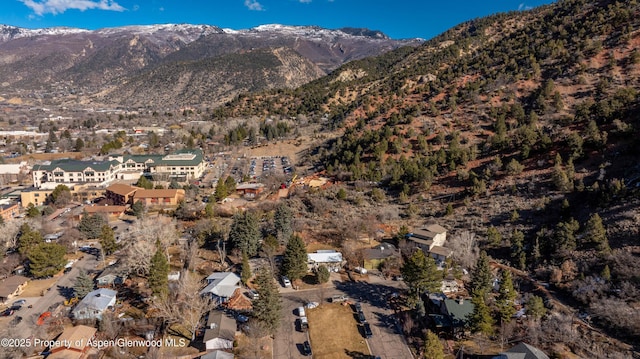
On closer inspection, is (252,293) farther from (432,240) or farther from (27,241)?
(27,241)

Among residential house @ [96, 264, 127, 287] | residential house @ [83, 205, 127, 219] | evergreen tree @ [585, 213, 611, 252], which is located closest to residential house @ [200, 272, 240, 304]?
residential house @ [96, 264, 127, 287]

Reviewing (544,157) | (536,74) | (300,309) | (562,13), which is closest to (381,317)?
(300,309)

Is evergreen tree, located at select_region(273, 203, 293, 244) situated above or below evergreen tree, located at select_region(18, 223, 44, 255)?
above

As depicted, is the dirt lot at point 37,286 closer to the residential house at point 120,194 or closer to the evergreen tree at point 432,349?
the residential house at point 120,194

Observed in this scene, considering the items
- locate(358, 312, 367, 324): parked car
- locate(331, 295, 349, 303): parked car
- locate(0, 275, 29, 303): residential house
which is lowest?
locate(0, 275, 29, 303): residential house

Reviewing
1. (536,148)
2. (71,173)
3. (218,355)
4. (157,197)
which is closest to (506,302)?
(218,355)

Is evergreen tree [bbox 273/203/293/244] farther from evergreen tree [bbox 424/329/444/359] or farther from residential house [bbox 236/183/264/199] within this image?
evergreen tree [bbox 424/329/444/359]

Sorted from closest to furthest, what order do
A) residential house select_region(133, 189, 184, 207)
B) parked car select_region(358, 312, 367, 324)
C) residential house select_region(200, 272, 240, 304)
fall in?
parked car select_region(358, 312, 367, 324) → residential house select_region(200, 272, 240, 304) → residential house select_region(133, 189, 184, 207)
